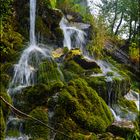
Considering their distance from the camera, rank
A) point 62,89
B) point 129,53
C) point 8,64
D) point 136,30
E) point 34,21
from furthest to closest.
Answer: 1. point 136,30
2. point 129,53
3. point 34,21
4. point 8,64
5. point 62,89

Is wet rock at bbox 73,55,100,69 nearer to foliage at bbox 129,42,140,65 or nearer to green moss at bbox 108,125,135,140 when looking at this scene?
green moss at bbox 108,125,135,140

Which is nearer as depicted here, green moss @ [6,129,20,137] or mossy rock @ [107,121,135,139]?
green moss @ [6,129,20,137]

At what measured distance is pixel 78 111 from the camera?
848cm

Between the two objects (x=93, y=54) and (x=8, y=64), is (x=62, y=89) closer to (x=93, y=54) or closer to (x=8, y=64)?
(x=8, y=64)

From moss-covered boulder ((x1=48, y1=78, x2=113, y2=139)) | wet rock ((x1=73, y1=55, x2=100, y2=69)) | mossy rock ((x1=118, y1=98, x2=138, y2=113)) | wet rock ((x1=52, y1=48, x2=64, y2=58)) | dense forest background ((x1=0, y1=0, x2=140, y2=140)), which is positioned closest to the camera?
dense forest background ((x1=0, y1=0, x2=140, y2=140))

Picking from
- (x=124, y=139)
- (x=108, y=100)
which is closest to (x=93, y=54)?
(x=108, y=100)

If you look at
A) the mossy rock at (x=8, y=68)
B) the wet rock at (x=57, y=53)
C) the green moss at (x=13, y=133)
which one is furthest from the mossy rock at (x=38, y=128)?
the wet rock at (x=57, y=53)

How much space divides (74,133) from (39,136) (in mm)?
753

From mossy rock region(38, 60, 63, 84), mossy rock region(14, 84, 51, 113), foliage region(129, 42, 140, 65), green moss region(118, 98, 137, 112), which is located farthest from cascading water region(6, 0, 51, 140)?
foliage region(129, 42, 140, 65)

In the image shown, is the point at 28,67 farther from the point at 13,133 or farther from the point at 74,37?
the point at 74,37

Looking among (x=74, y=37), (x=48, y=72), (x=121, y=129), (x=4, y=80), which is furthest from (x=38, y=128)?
(x=74, y=37)

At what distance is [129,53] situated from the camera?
62.7 feet

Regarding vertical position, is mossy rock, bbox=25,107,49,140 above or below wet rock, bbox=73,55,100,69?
below

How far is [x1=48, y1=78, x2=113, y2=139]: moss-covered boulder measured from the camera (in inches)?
319
